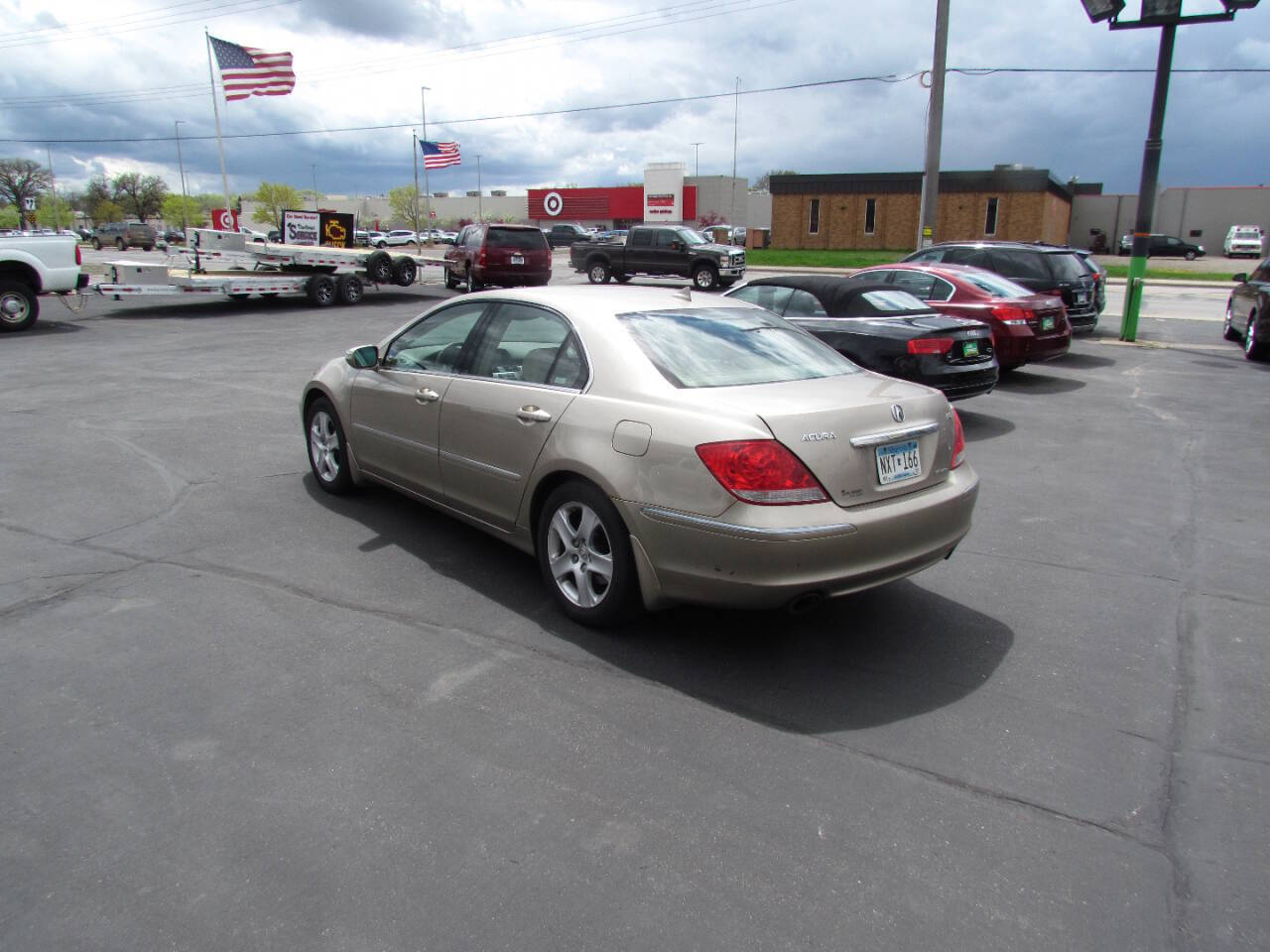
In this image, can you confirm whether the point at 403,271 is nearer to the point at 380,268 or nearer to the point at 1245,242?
the point at 380,268

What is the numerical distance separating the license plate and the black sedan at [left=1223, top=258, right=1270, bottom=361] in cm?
1231

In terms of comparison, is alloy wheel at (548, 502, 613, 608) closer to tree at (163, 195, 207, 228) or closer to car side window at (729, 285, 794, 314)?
car side window at (729, 285, 794, 314)

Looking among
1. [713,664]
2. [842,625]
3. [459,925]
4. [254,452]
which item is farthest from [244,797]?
[254,452]

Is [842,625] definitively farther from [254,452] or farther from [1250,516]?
[254,452]

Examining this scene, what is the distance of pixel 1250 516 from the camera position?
20.1ft

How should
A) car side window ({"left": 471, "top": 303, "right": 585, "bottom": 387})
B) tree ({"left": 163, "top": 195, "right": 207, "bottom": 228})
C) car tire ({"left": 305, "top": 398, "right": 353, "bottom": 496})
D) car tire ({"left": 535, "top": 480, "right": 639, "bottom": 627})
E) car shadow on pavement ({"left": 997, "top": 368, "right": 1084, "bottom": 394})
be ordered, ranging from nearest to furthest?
car tire ({"left": 535, "top": 480, "right": 639, "bottom": 627})
car side window ({"left": 471, "top": 303, "right": 585, "bottom": 387})
car tire ({"left": 305, "top": 398, "right": 353, "bottom": 496})
car shadow on pavement ({"left": 997, "top": 368, "right": 1084, "bottom": 394})
tree ({"left": 163, "top": 195, "right": 207, "bottom": 228})

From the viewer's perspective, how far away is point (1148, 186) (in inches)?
614

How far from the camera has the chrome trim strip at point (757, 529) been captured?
3477mm

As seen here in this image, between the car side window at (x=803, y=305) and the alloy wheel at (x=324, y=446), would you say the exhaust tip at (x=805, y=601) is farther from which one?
the car side window at (x=803, y=305)

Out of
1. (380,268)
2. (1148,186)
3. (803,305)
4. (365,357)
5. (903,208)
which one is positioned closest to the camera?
(365,357)

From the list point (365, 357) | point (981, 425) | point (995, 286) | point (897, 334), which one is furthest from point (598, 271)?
point (365, 357)

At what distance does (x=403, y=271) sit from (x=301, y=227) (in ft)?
8.57

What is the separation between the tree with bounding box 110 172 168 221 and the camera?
103 m

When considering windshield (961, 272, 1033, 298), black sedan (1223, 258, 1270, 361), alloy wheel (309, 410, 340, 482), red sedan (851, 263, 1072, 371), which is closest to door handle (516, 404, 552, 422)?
alloy wheel (309, 410, 340, 482)
